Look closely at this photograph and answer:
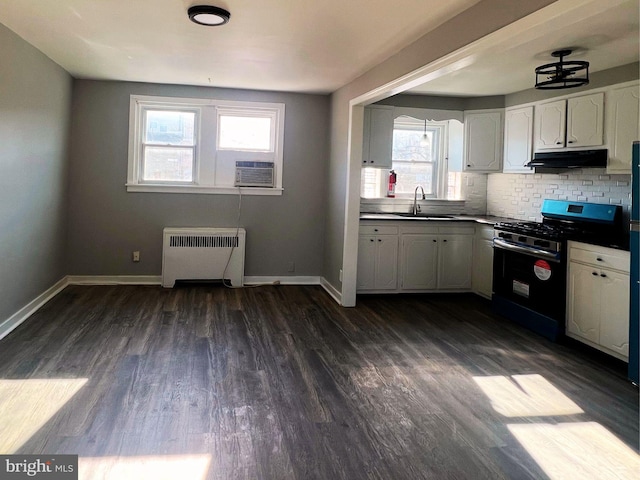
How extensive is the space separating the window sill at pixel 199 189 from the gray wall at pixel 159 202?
2.2 inches

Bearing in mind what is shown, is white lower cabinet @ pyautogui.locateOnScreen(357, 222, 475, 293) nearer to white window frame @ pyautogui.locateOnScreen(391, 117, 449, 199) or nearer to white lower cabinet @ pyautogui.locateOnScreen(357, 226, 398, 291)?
white lower cabinet @ pyautogui.locateOnScreen(357, 226, 398, 291)

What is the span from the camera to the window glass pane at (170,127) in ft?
18.8

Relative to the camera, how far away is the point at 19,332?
3.85m

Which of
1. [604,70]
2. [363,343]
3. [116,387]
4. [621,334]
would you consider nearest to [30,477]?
[116,387]

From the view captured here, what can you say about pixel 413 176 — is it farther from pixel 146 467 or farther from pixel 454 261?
pixel 146 467

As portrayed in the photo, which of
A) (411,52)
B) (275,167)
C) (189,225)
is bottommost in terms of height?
(189,225)

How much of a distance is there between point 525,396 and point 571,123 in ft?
9.11

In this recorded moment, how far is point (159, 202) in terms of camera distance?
5738 millimetres

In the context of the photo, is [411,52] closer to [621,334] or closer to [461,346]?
[461,346]

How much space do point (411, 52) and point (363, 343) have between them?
2298 mm

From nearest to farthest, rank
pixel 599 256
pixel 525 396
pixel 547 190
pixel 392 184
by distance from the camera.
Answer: pixel 525 396 → pixel 599 256 → pixel 547 190 → pixel 392 184

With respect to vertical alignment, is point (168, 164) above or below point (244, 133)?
below

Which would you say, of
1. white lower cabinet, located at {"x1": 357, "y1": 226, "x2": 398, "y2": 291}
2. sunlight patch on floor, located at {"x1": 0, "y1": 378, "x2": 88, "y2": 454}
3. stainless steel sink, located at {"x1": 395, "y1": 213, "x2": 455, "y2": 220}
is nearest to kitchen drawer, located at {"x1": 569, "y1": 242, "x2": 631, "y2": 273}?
stainless steel sink, located at {"x1": 395, "y1": 213, "x2": 455, "y2": 220}

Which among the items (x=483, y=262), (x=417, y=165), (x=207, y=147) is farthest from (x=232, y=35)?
(x=483, y=262)
